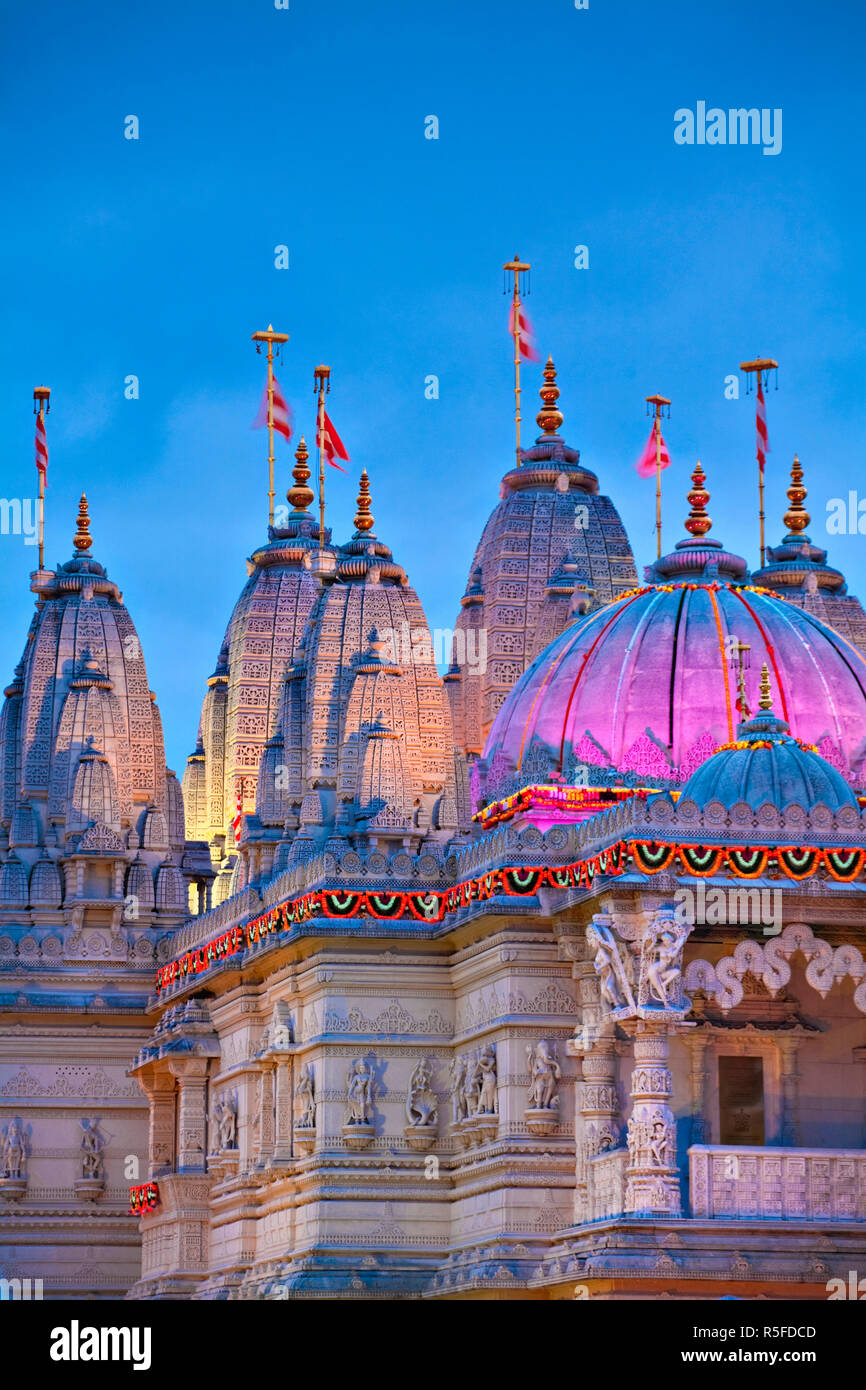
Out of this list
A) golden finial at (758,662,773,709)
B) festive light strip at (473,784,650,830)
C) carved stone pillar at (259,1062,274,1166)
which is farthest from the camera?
carved stone pillar at (259,1062,274,1166)

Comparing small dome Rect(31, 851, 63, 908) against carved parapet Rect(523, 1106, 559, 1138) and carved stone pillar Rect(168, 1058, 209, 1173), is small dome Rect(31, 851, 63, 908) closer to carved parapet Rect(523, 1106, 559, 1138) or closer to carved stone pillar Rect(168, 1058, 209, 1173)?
carved stone pillar Rect(168, 1058, 209, 1173)

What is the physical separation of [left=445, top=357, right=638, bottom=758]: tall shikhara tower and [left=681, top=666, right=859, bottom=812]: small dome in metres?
12.7

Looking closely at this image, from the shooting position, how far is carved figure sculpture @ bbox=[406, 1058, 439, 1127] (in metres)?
39.7

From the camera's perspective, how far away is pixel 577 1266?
114 ft

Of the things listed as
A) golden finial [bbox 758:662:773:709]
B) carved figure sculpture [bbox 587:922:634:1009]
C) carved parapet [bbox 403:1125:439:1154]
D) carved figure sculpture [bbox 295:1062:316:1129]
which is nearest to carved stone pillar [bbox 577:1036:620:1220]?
carved figure sculpture [bbox 587:922:634:1009]

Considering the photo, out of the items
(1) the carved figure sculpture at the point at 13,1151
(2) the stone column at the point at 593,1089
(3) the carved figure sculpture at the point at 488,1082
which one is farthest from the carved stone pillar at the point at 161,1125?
(2) the stone column at the point at 593,1089

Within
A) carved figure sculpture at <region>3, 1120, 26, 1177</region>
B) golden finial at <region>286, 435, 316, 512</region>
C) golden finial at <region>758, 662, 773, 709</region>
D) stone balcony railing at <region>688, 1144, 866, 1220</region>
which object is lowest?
stone balcony railing at <region>688, 1144, 866, 1220</region>

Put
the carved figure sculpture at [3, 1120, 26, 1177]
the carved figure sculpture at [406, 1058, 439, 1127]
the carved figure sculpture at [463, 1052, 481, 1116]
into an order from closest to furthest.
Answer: the carved figure sculpture at [463, 1052, 481, 1116]
the carved figure sculpture at [406, 1058, 439, 1127]
the carved figure sculpture at [3, 1120, 26, 1177]

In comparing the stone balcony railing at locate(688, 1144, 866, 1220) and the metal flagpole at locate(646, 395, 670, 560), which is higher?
the metal flagpole at locate(646, 395, 670, 560)

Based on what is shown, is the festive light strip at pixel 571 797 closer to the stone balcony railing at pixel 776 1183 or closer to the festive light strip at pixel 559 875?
the festive light strip at pixel 559 875

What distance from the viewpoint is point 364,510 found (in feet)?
155

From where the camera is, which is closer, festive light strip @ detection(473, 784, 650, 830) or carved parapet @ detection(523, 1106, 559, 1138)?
carved parapet @ detection(523, 1106, 559, 1138)

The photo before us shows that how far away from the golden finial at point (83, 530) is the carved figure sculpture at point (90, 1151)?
36.9ft
